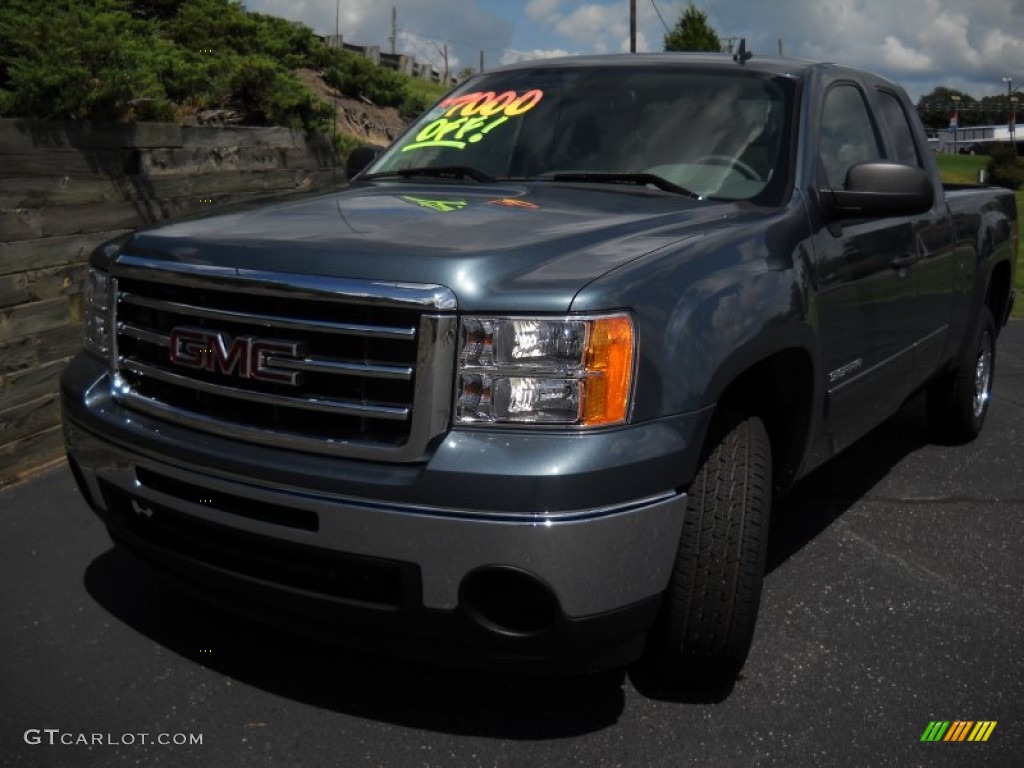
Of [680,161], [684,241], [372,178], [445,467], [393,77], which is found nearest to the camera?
[445,467]

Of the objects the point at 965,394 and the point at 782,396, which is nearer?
the point at 782,396

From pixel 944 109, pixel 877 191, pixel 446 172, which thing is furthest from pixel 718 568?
pixel 944 109

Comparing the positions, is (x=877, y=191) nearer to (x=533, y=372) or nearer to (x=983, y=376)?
(x=533, y=372)

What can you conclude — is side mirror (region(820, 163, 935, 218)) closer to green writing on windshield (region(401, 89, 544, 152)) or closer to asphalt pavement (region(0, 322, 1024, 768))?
green writing on windshield (region(401, 89, 544, 152))

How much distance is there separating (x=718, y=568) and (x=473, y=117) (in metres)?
2.25

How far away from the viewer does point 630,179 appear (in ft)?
12.7

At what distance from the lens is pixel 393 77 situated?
11570mm

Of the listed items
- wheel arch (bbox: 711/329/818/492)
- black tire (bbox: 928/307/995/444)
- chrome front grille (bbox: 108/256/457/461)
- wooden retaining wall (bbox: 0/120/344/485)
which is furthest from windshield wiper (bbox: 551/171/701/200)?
black tire (bbox: 928/307/995/444)

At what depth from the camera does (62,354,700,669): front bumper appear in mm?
2602

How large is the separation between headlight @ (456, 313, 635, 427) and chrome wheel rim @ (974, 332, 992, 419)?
13.0 ft

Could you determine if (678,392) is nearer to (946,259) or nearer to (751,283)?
(751,283)

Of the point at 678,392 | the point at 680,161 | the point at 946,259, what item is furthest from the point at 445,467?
the point at 946,259

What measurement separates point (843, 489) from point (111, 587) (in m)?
3.22

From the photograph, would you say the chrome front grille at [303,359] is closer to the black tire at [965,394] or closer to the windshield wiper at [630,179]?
the windshield wiper at [630,179]
